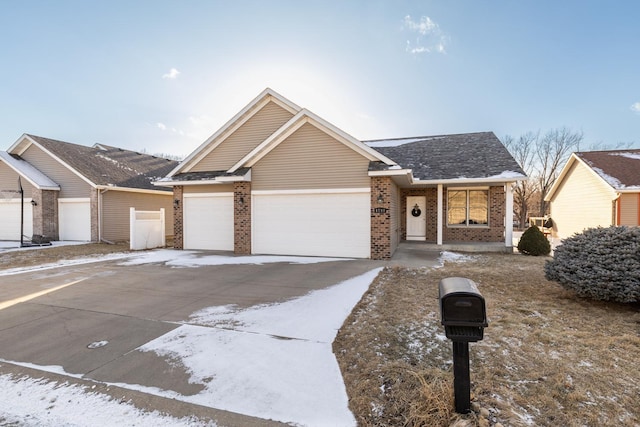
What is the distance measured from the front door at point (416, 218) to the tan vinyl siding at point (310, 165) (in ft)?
17.8

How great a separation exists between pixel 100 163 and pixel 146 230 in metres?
7.84

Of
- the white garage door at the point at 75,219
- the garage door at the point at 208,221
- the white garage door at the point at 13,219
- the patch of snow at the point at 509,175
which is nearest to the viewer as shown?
the patch of snow at the point at 509,175

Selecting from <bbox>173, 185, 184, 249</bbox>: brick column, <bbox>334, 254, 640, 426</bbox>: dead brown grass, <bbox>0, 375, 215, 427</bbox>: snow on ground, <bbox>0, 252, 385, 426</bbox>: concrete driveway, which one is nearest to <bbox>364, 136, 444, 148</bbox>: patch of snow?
<bbox>0, 252, 385, 426</bbox>: concrete driveway

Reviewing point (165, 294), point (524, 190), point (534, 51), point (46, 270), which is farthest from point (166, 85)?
point (524, 190)

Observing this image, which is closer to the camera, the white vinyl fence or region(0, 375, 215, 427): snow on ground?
region(0, 375, 215, 427): snow on ground

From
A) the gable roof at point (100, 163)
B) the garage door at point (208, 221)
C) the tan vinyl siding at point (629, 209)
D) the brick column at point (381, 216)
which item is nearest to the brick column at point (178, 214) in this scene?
the garage door at point (208, 221)

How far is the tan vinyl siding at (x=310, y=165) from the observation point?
34.3 ft

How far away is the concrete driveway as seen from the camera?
3221mm

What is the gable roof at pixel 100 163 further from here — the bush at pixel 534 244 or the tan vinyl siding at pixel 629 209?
the tan vinyl siding at pixel 629 209

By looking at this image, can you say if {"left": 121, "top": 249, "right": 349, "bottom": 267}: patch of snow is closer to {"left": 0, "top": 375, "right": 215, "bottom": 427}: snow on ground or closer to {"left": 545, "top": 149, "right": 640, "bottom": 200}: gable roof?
{"left": 0, "top": 375, "right": 215, "bottom": 427}: snow on ground

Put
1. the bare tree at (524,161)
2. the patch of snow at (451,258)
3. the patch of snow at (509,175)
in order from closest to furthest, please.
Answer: the patch of snow at (451,258) < the patch of snow at (509,175) < the bare tree at (524,161)

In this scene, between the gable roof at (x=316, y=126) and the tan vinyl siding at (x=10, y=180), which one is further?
the tan vinyl siding at (x=10, y=180)

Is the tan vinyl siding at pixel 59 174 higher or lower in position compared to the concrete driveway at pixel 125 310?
higher

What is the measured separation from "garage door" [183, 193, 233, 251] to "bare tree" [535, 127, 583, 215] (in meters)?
36.7
